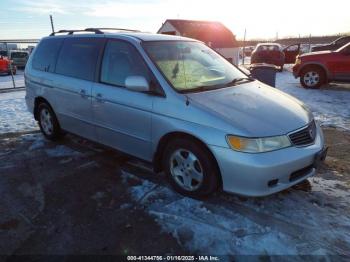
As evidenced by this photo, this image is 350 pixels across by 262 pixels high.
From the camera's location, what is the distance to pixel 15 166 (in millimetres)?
4895

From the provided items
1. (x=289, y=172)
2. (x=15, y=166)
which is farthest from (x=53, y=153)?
(x=289, y=172)

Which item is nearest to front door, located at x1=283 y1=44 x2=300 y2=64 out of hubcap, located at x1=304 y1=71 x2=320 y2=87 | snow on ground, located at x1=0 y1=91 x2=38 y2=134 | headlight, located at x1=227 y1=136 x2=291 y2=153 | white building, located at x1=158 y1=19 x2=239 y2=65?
white building, located at x1=158 y1=19 x2=239 y2=65

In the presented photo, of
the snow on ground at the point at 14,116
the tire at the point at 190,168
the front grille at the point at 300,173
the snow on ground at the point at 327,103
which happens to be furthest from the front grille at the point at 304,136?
the snow on ground at the point at 14,116

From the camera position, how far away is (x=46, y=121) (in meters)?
5.89

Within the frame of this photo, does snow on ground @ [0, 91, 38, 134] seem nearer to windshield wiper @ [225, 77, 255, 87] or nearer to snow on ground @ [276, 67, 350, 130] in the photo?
windshield wiper @ [225, 77, 255, 87]

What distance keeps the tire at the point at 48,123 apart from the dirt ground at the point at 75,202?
6.2 inches

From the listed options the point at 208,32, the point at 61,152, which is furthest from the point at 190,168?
the point at 208,32

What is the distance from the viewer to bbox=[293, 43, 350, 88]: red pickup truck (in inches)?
443

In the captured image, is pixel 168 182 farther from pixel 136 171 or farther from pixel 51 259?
pixel 51 259

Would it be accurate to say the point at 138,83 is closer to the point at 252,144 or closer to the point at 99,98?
the point at 99,98

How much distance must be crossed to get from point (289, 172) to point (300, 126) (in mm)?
555

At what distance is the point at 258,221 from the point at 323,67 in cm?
985

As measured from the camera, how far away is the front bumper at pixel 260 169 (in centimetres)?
319

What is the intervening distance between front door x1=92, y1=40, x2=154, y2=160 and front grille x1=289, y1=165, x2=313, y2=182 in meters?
1.62
